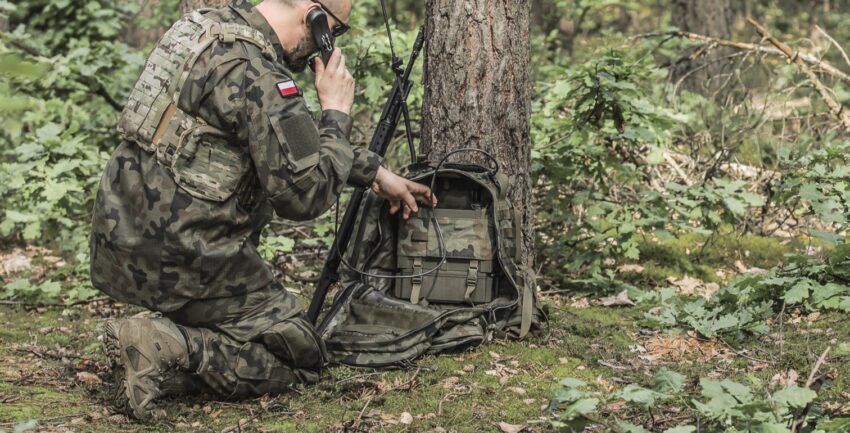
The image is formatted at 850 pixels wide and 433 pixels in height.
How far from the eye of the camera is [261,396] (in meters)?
3.77

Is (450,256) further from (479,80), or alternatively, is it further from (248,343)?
(248,343)

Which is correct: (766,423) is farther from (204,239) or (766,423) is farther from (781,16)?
(781,16)

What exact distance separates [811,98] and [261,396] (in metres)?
7.14

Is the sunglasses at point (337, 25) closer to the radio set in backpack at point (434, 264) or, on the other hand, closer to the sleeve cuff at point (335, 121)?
the sleeve cuff at point (335, 121)

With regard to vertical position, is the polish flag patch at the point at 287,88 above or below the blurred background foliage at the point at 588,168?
above

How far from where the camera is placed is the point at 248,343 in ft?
12.2

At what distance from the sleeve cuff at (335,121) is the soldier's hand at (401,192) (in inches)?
14.4

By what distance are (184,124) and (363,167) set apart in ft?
2.83

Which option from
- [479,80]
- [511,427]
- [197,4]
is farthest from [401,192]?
[197,4]

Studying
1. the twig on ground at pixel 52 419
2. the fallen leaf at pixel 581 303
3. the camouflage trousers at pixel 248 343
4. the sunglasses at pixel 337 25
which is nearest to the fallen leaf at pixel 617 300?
the fallen leaf at pixel 581 303

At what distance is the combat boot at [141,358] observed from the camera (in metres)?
3.40

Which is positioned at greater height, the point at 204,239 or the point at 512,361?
the point at 204,239

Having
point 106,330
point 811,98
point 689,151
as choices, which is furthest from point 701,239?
point 106,330

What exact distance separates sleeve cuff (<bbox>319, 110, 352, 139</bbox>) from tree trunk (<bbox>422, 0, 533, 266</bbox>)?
98 centimetres
